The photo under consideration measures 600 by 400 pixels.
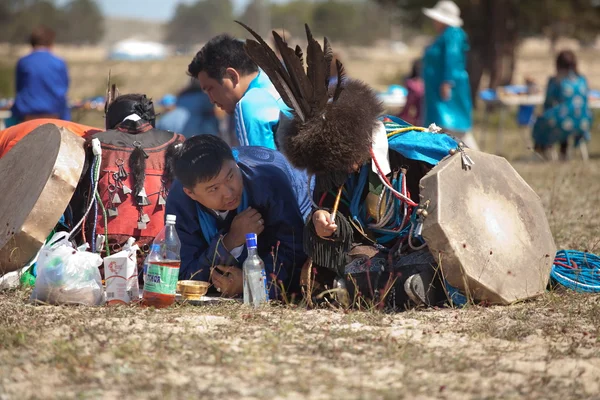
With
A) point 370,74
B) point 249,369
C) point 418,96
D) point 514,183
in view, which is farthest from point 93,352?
point 370,74

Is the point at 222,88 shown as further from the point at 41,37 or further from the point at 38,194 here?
the point at 41,37

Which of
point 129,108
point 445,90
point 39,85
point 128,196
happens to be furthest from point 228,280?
point 445,90

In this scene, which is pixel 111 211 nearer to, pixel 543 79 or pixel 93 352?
pixel 93 352

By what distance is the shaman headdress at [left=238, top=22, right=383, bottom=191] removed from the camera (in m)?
4.03

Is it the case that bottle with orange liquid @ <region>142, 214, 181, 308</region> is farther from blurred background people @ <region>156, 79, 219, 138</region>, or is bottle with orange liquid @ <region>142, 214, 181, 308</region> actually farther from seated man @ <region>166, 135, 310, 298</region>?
blurred background people @ <region>156, 79, 219, 138</region>

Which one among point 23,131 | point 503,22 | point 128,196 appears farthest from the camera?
point 503,22

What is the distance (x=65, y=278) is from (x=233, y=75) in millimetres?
1863

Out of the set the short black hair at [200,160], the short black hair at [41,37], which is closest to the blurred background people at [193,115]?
the short black hair at [41,37]

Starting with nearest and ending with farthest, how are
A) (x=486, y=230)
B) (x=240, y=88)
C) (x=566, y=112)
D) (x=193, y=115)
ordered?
(x=486, y=230)
(x=240, y=88)
(x=193, y=115)
(x=566, y=112)

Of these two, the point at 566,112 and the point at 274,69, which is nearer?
the point at 274,69

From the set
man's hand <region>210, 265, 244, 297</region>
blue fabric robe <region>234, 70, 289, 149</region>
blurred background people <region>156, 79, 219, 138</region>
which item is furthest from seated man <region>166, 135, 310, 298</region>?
blurred background people <region>156, 79, 219, 138</region>

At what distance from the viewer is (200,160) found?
4305mm

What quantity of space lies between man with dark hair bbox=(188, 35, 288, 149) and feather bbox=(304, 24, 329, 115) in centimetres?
112

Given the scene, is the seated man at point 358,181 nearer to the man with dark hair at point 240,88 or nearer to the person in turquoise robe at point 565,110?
the man with dark hair at point 240,88
